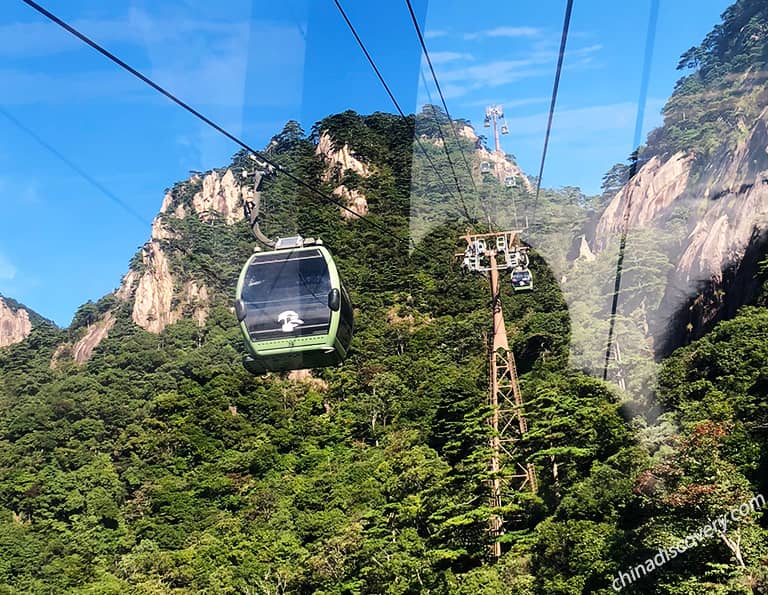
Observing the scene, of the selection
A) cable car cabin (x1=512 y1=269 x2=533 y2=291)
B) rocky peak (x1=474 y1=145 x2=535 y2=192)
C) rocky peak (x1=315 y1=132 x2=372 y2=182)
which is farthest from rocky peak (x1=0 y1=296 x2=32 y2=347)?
cable car cabin (x1=512 y1=269 x2=533 y2=291)

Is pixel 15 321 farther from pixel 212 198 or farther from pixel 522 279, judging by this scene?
pixel 522 279

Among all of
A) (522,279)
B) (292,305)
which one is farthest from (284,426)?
(292,305)

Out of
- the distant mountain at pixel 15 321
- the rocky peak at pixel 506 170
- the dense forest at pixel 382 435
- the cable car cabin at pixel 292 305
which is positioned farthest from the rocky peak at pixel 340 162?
the cable car cabin at pixel 292 305

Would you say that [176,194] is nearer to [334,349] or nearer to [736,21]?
[736,21]

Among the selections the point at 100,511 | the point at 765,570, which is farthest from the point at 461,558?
the point at 100,511

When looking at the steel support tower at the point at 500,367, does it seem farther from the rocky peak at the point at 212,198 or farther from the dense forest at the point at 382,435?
the rocky peak at the point at 212,198

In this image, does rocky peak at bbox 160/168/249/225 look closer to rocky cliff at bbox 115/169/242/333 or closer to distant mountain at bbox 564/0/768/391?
rocky cliff at bbox 115/169/242/333
